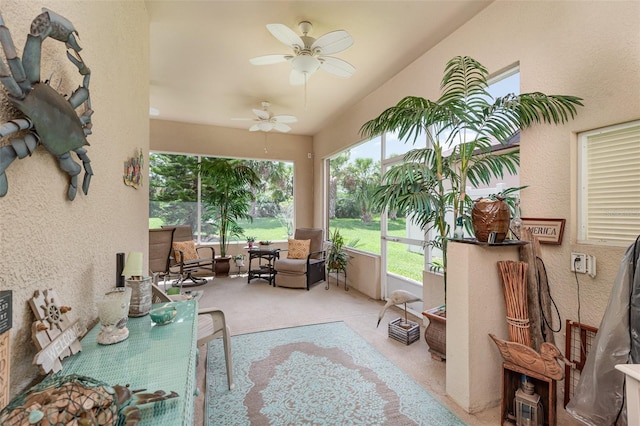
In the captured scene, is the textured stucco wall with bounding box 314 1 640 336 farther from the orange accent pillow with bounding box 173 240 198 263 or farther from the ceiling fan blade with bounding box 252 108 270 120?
the orange accent pillow with bounding box 173 240 198 263

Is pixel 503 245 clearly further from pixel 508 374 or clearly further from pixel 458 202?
pixel 508 374

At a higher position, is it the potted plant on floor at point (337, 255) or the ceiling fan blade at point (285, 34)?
the ceiling fan blade at point (285, 34)

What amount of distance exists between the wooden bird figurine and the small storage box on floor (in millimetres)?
1118

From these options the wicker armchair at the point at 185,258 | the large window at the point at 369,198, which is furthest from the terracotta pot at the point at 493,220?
the wicker armchair at the point at 185,258

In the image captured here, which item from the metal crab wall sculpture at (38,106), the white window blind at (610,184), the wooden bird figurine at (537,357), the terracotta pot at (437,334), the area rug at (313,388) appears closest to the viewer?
the metal crab wall sculpture at (38,106)

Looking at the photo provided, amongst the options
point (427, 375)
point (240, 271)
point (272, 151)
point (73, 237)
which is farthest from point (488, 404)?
point (272, 151)

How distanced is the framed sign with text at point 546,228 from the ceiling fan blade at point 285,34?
2.32 meters

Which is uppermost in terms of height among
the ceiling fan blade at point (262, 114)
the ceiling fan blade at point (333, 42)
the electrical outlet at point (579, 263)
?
the ceiling fan blade at point (262, 114)

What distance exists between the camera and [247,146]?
20.3 feet

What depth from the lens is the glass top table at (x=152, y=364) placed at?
0.74 m

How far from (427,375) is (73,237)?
2.47m

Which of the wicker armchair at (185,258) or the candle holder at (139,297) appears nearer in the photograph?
the candle holder at (139,297)

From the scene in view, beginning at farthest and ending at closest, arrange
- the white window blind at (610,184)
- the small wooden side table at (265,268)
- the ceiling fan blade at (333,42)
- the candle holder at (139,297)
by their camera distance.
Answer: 1. the small wooden side table at (265,268)
2. the ceiling fan blade at (333,42)
3. the white window blind at (610,184)
4. the candle holder at (139,297)

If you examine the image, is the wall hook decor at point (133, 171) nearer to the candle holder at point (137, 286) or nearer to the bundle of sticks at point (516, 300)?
the candle holder at point (137, 286)
